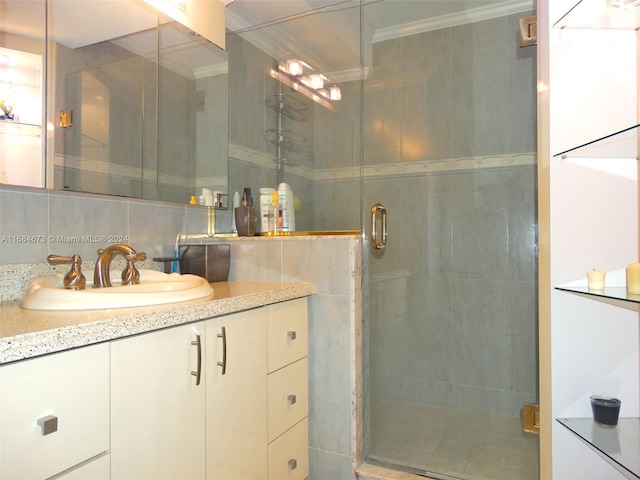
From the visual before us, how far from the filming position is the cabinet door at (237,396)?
1.21 meters

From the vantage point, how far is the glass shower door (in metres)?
1.74

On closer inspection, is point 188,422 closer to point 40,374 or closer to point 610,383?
point 40,374

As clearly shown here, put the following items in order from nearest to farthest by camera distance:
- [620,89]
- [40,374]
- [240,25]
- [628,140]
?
[40,374] < [628,140] < [620,89] < [240,25]

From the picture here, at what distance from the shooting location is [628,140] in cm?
111

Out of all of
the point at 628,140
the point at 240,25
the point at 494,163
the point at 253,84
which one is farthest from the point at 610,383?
the point at 240,25

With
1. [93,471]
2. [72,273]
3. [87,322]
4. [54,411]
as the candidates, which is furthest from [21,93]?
[93,471]

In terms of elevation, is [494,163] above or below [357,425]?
above

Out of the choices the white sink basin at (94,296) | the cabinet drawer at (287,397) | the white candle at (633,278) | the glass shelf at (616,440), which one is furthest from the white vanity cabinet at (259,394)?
the white candle at (633,278)

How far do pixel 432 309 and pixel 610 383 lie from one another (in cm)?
77

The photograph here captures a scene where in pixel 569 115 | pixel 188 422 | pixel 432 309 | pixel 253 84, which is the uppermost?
pixel 253 84

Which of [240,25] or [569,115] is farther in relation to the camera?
[240,25]

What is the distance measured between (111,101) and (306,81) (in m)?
1.06

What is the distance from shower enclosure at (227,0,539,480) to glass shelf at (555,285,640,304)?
452mm

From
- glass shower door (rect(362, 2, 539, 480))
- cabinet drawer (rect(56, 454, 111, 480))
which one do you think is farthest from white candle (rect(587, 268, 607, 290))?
cabinet drawer (rect(56, 454, 111, 480))
